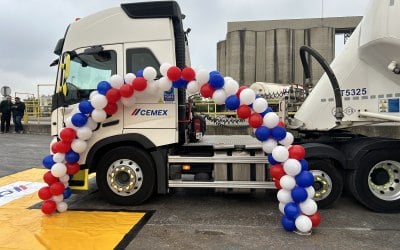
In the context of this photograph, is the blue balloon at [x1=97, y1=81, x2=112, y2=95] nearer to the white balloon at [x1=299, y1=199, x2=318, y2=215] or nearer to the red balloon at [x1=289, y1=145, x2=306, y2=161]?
the red balloon at [x1=289, y1=145, x2=306, y2=161]

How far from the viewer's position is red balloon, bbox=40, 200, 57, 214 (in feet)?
19.0

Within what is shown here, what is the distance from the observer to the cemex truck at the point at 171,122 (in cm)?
596

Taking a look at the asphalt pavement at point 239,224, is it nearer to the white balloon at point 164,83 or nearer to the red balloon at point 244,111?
the red balloon at point 244,111

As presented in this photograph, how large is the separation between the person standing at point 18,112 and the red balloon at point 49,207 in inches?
556

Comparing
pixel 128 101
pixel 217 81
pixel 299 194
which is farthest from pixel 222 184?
pixel 128 101

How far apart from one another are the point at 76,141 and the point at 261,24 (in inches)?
2513

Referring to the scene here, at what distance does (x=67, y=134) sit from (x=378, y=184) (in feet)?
16.0

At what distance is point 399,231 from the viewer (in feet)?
16.7

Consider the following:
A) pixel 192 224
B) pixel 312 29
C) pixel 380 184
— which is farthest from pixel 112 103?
pixel 312 29

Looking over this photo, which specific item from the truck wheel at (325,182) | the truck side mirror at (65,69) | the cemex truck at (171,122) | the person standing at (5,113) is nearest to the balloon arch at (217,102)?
the cemex truck at (171,122)

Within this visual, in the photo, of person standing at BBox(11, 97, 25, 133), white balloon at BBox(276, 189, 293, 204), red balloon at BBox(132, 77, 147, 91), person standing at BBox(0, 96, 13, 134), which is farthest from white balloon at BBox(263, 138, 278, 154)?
person standing at BBox(0, 96, 13, 134)

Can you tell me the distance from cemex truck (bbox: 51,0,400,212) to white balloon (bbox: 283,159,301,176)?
1071 millimetres

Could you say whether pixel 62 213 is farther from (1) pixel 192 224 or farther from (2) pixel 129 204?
(1) pixel 192 224

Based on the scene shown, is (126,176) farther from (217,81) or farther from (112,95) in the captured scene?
(217,81)
